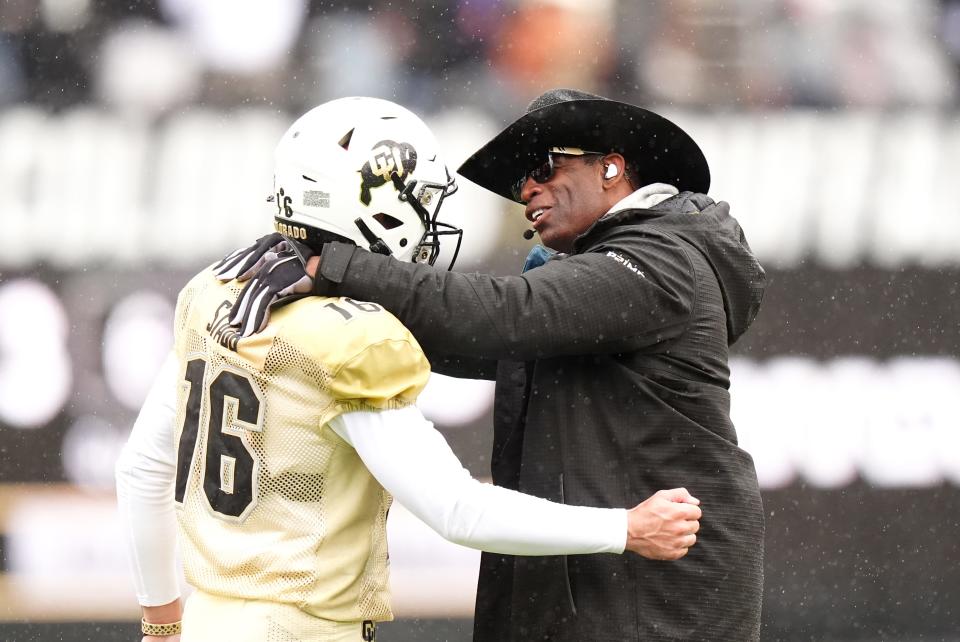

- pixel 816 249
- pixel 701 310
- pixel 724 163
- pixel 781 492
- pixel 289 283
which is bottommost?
pixel 781 492

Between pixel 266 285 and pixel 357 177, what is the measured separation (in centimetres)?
27

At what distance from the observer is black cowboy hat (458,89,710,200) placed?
2732mm

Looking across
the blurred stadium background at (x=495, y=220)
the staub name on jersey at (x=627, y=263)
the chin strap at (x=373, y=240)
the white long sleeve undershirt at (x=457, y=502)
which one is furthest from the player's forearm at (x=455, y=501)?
the blurred stadium background at (x=495, y=220)

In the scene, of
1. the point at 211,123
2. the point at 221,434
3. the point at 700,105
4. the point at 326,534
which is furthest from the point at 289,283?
the point at 700,105

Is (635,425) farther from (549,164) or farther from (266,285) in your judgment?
(266,285)

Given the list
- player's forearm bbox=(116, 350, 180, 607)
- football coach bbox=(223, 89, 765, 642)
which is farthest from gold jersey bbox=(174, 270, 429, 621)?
player's forearm bbox=(116, 350, 180, 607)

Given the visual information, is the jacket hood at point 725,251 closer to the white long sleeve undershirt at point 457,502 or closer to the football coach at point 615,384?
the football coach at point 615,384

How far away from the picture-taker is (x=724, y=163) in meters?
4.88

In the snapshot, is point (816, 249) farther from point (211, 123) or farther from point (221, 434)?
point (221, 434)

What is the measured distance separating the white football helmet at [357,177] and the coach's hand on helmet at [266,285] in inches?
3.2

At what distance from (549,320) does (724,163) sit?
272cm

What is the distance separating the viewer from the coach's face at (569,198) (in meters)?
2.81

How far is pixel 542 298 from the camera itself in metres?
2.37

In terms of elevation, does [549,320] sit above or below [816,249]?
above
